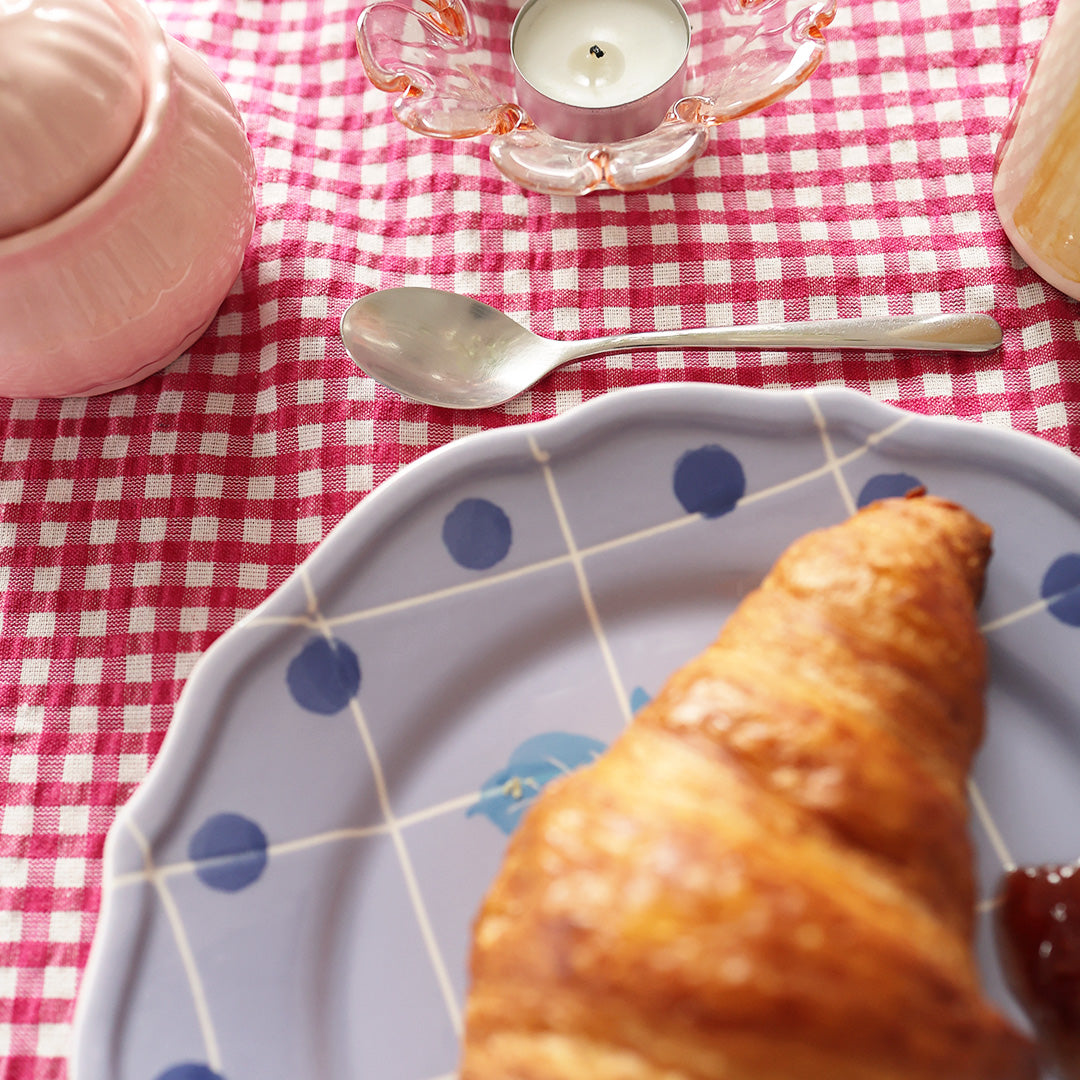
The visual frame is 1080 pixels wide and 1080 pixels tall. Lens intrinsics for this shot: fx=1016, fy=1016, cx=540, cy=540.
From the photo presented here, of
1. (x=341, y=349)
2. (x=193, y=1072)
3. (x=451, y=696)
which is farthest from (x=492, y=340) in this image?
(x=193, y=1072)

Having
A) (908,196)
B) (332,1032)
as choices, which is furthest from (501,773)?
(908,196)

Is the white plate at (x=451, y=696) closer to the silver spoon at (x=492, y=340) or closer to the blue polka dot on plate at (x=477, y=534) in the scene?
the blue polka dot on plate at (x=477, y=534)

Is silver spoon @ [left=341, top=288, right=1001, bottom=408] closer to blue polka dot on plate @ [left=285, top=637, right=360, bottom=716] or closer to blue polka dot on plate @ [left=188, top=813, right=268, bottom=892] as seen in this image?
blue polka dot on plate @ [left=285, top=637, right=360, bottom=716]

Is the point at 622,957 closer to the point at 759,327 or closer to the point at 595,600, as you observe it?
the point at 595,600

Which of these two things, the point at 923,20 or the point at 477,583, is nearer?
the point at 477,583

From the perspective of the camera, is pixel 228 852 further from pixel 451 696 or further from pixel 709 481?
pixel 709 481

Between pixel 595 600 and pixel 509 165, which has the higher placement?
pixel 509 165

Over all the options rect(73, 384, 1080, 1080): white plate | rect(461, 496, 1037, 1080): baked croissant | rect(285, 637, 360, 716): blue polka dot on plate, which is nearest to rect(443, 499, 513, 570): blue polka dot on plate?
rect(73, 384, 1080, 1080): white plate
